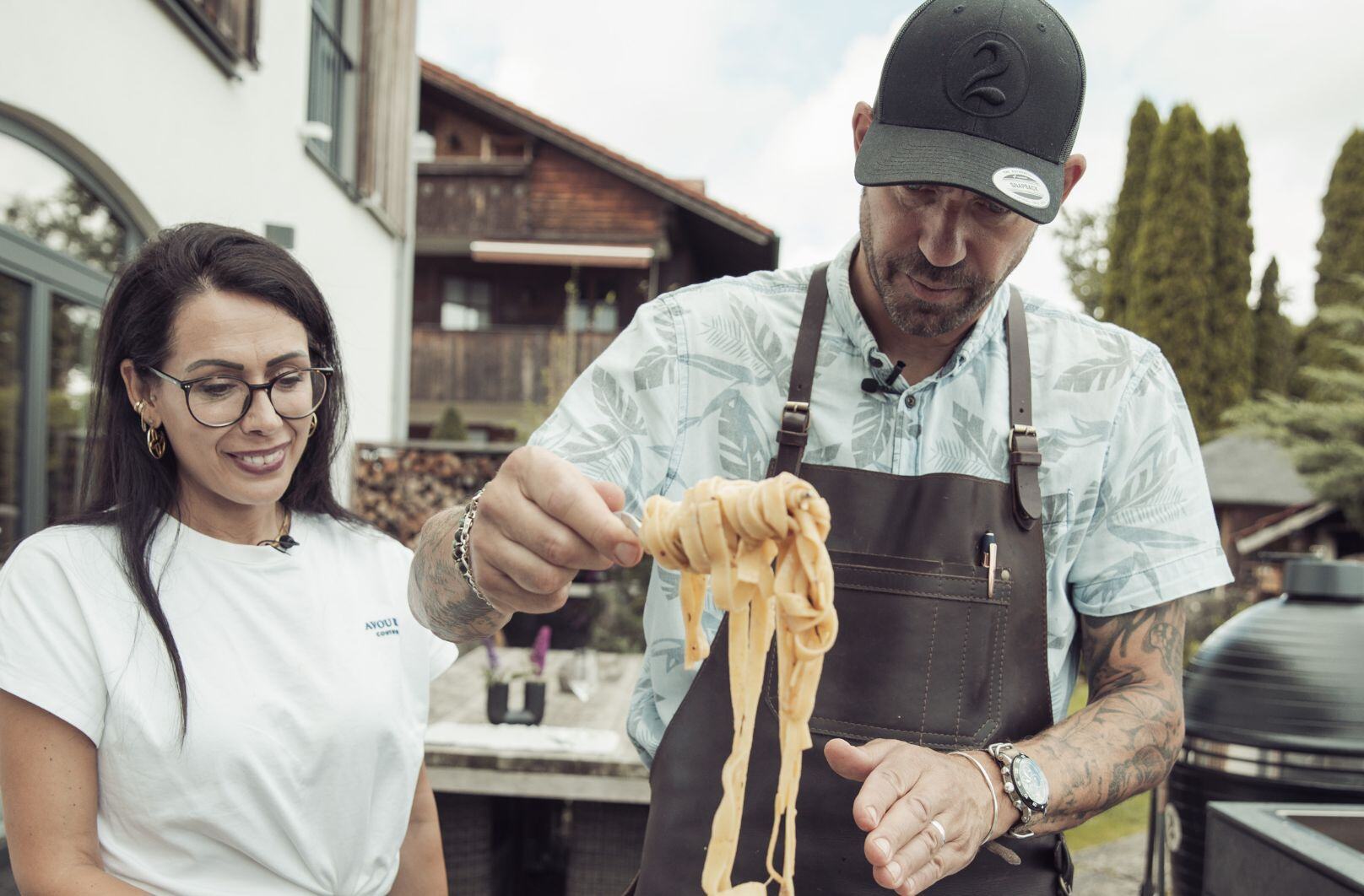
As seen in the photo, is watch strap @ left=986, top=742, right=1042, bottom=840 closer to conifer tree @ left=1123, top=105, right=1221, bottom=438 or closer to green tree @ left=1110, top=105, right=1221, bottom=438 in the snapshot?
green tree @ left=1110, top=105, right=1221, bottom=438

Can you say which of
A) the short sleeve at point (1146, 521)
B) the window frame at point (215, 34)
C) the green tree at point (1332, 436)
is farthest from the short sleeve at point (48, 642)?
the green tree at point (1332, 436)

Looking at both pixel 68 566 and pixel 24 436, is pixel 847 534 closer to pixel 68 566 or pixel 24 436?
pixel 68 566

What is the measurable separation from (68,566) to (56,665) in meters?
0.21

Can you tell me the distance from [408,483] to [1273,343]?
21.8m

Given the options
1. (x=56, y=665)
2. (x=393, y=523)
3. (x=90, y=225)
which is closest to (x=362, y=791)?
(x=56, y=665)

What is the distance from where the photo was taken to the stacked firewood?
8.51 metres

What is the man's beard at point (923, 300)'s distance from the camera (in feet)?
5.68

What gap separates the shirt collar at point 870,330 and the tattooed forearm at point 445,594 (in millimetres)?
805

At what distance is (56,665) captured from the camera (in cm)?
178

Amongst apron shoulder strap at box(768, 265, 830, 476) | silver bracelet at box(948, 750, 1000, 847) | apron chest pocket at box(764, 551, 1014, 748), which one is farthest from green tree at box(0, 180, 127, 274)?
silver bracelet at box(948, 750, 1000, 847)

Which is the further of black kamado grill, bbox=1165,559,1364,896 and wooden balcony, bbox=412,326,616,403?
wooden balcony, bbox=412,326,616,403

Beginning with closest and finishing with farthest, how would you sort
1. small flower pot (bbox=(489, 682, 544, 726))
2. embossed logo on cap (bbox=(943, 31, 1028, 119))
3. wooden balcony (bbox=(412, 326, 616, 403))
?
embossed logo on cap (bbox=(943, 31, 1028, 119)), small flower pot (bbox=(489, 682, 544, 726)), wooden balcony (bbox=(412, 326, 616, 403))

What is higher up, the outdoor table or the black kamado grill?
the black kamado grill

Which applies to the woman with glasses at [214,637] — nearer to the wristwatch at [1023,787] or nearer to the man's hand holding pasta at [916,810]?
the man's hand holding pasta at [916,810]
